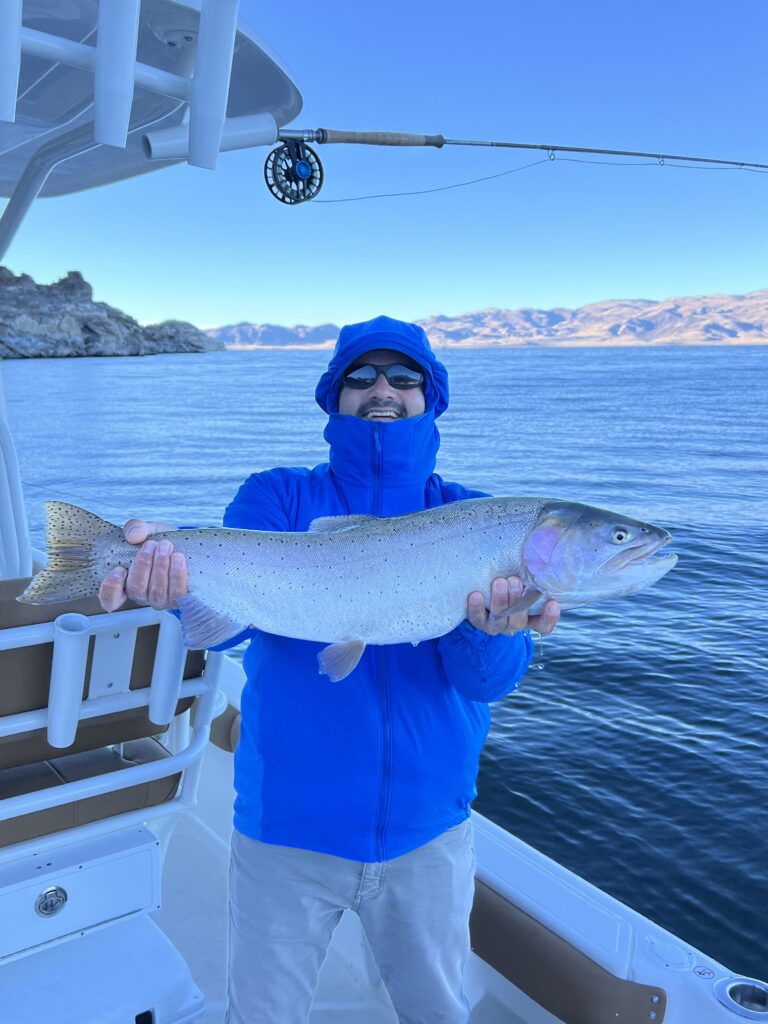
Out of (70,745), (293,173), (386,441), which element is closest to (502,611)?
(386,441)

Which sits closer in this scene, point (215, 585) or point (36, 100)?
point (215, 585)

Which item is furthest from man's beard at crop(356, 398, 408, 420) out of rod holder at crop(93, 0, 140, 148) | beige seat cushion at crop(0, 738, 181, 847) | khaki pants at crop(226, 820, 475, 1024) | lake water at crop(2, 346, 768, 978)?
lake water at crop(2, 346, 768, 978)

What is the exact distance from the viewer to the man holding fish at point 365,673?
9.07 ft

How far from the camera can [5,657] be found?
307 centimetres

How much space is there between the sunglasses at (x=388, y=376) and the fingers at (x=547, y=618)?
1041 millimetres

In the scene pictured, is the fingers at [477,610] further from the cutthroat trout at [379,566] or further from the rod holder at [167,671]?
the rod holder at [167,671]

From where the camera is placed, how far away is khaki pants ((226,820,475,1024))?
2768 millimetres

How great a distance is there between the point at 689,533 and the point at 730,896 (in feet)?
46.1

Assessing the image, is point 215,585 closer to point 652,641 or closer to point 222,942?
point 222,942

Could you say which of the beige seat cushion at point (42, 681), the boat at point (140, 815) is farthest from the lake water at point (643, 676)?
the beige seat cushion at point (42, 681)

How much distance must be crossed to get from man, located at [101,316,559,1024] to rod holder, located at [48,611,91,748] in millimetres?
332

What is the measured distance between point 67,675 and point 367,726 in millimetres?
1161

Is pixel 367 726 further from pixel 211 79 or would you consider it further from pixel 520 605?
pixel 211 79

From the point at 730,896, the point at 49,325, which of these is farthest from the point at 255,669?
the point at 49,325
